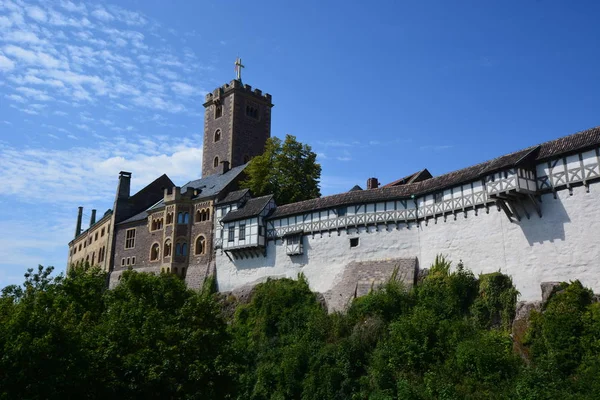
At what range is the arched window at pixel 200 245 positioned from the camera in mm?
47531

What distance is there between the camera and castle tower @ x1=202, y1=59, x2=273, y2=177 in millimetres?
60125

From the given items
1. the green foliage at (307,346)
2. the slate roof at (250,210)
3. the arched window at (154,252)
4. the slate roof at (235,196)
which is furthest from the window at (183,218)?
the green foliage at (307,346)

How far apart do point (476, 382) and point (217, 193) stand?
2787 cm

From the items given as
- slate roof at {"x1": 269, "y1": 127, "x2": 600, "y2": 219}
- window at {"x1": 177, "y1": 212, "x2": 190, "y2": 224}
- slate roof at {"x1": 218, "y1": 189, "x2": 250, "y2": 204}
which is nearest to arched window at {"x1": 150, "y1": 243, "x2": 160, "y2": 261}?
window at {"x1": 177, "y1": 212, "x2": 190, "y2": 224}

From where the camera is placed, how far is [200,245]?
4781cm

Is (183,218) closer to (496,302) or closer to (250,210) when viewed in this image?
(250,210)

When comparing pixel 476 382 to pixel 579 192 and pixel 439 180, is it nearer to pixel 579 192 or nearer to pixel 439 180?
pixel 579 192

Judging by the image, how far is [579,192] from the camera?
27.9 m

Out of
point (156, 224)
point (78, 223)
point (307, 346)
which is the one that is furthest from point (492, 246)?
point (78, 223)

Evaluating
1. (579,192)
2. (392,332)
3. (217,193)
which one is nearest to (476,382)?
(392,332)

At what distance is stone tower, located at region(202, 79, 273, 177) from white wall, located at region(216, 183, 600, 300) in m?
20.2

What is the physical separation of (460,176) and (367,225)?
6.77 meters

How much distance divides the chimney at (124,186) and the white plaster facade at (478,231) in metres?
18.8

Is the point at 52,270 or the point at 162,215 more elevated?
the point at 162,215
